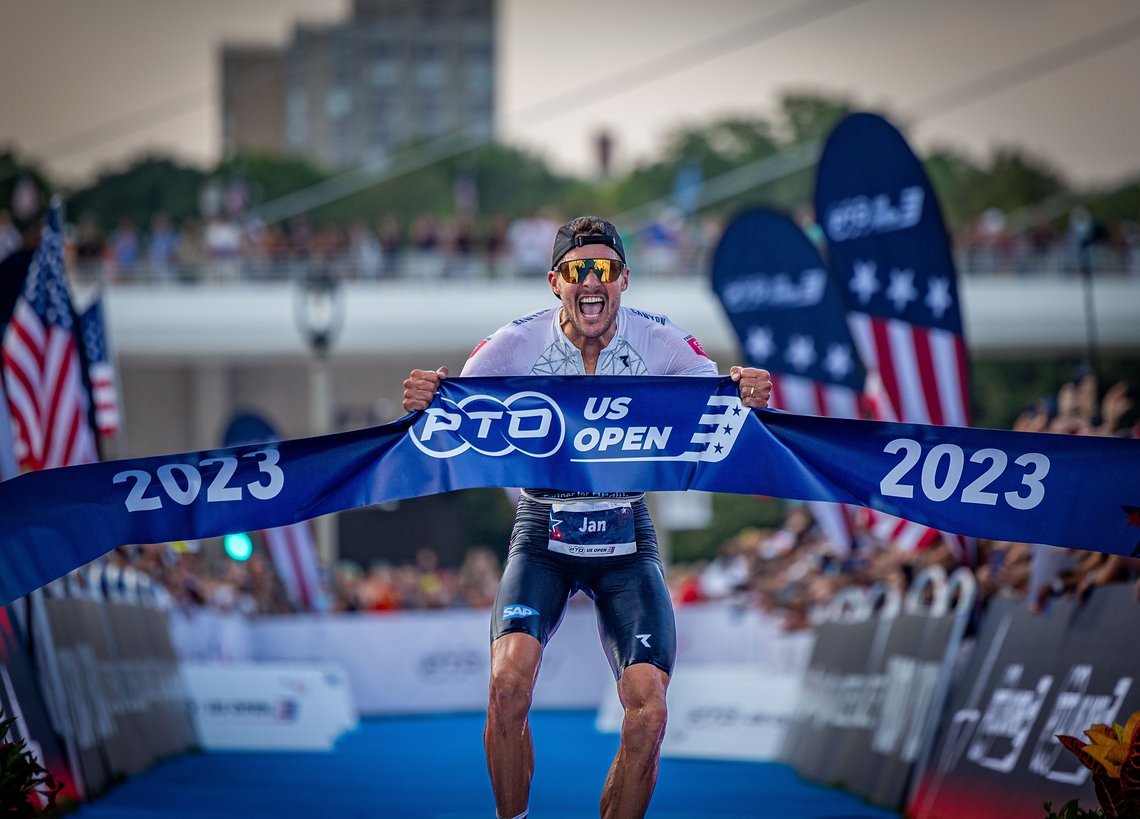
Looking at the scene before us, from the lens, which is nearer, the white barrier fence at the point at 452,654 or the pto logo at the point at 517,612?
the pto logo at the point at 517,612

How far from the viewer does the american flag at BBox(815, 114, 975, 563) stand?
10.8 metres

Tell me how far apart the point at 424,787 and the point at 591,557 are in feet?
16.3

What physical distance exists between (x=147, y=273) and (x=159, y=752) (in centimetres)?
2445

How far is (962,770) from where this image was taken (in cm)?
795

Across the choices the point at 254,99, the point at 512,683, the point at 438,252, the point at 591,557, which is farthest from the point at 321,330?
the point at 254,99

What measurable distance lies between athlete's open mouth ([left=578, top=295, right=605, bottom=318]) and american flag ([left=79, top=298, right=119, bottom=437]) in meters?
9.91

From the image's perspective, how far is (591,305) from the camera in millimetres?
6191

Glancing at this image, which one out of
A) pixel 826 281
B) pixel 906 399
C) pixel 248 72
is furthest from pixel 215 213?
pixel 248 72

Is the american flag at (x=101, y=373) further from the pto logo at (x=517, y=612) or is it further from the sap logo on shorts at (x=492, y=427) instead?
the pto logo at (x=517, y=612)

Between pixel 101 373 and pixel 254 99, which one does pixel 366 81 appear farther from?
pixel 101 373

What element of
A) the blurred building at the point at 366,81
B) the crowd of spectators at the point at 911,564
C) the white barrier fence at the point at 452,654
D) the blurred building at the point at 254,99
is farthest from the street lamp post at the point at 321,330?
the blurred building at the point at 254,99

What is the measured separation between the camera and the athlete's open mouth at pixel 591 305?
6167 mm

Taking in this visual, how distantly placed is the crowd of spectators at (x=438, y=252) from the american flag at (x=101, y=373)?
1882 cm

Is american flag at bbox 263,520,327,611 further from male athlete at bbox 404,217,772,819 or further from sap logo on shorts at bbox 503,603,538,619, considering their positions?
sap logo on shorts at bbox 503,603,538,619
